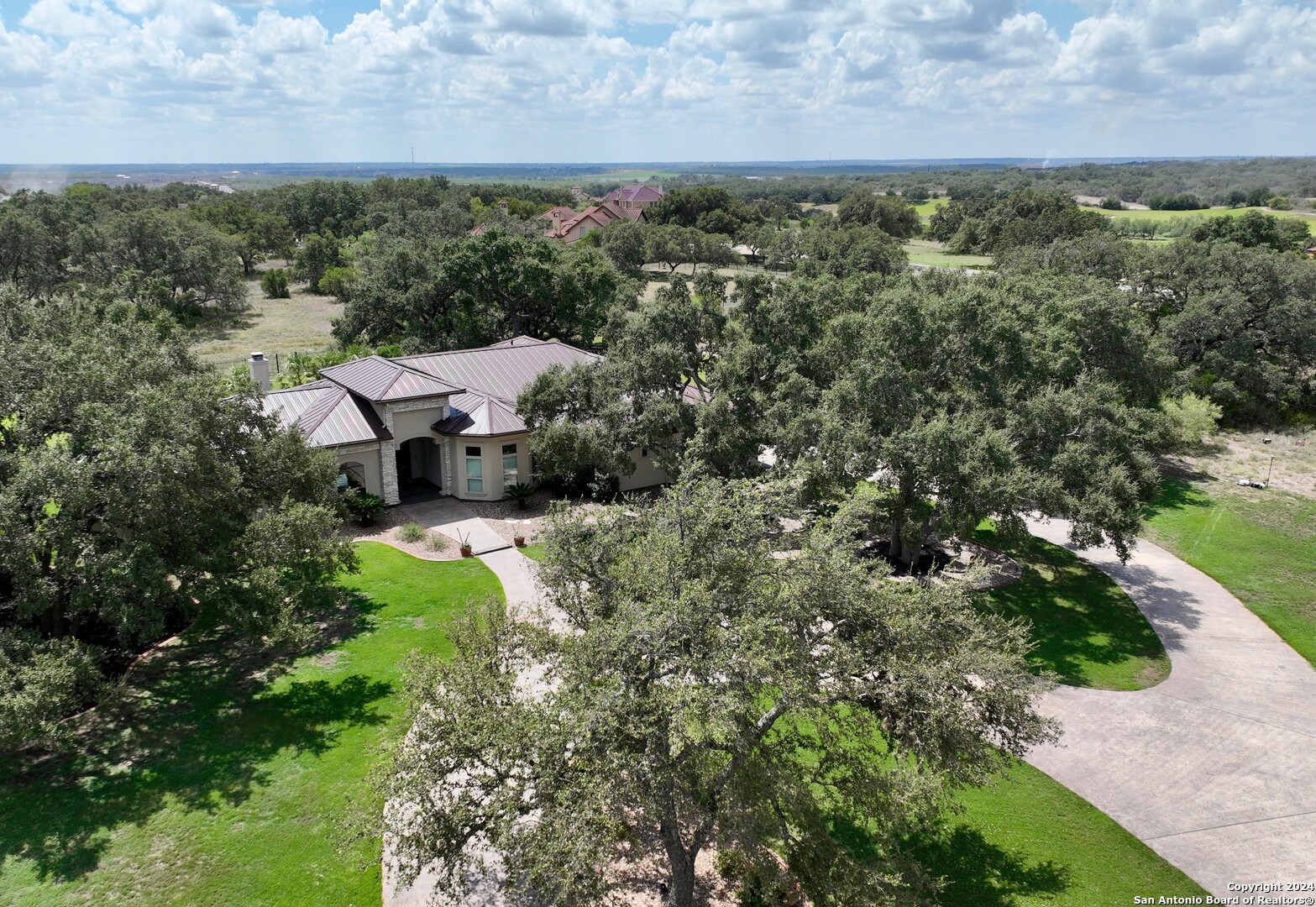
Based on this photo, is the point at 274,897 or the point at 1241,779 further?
the point at 1241,779

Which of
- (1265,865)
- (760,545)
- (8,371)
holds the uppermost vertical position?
(8,371)

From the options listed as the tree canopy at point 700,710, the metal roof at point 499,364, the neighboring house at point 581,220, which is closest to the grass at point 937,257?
the neighboring house at point 581,220

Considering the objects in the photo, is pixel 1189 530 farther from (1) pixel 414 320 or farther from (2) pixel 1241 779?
(1) pixel 414 320

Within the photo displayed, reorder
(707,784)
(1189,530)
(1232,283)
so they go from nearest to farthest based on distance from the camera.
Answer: (707,784) → (1189,530) → (1232,283)

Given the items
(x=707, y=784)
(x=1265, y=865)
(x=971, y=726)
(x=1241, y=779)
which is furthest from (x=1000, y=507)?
(x=707, y=784)

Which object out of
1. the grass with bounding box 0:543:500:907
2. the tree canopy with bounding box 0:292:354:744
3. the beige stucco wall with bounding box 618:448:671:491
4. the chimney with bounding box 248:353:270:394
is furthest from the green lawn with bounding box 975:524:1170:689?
the chimney with bounding box 248:353:270:394

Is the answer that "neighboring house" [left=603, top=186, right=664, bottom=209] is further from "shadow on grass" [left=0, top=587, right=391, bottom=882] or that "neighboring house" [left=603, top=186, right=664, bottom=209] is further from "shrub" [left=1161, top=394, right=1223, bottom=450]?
"shadow on grass" [left=0, top=587, right=391, bottom=882]

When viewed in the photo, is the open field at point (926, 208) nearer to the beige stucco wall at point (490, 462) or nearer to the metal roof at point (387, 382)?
the beige stucco wall at point (490, 462)
